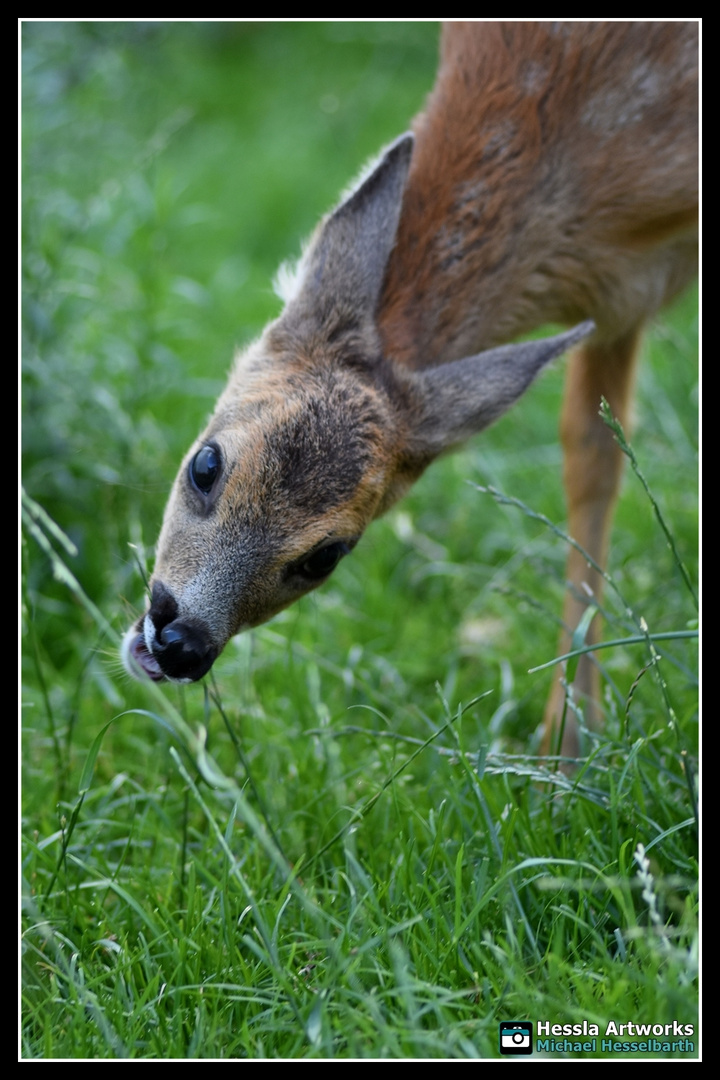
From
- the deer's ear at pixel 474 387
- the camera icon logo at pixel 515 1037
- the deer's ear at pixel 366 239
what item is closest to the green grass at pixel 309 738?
the camera icon logo at pixel 515 1037

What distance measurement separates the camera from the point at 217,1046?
8.93 feet

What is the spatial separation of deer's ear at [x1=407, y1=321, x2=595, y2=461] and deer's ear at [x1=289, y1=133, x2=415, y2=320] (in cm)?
32

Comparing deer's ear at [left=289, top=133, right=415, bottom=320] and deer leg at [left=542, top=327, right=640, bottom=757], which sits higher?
deer's ear at [left=289, top=133, right=415, bottom=320]

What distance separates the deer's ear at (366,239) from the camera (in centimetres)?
359

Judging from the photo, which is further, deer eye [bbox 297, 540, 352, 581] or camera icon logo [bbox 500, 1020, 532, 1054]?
deer eye [bbox 297, 540, 352, 581]

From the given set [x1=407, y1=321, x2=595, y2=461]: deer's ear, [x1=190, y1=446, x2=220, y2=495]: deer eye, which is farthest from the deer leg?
[x1=190, y1=446, x2=220, y2=495]: deer eye

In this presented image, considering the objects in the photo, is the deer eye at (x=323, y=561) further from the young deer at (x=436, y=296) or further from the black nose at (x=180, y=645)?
the black nose at (x=180, y=645)

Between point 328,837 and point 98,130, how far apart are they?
4975 mm

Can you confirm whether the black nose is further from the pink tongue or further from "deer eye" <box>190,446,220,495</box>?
"deer eye" <box>190,446,220,495</box>

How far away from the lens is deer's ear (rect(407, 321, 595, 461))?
137 inches

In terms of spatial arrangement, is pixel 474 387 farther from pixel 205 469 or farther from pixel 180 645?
pixel 180 645

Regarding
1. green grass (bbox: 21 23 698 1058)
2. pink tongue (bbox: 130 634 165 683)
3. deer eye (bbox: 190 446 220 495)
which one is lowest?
green grass (bbox: 21 23 698 1058)

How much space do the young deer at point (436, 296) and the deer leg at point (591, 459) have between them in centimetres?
29

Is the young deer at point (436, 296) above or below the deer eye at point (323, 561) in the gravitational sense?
above
